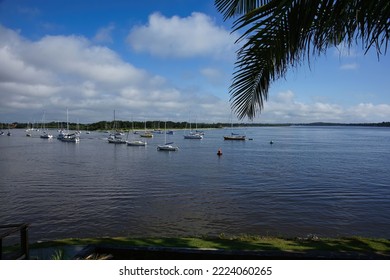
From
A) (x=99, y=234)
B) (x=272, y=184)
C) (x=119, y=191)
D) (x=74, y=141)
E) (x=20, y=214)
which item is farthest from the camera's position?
(x=74, y=141)

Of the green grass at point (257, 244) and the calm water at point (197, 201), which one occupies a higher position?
the green grass at point (257, 244)

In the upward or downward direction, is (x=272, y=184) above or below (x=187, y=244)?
below

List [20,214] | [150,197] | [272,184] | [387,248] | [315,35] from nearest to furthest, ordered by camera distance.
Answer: [315,35] → [387,248] → [20,214] → [150,197] → [272,184]

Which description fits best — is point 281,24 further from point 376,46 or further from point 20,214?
point 20,214

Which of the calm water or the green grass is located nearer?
the green grass

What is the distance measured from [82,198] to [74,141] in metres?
85.8

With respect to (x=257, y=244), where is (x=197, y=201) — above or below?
below

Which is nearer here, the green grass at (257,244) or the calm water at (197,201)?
the green grass at (257,244)

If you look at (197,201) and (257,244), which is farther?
(197,201)

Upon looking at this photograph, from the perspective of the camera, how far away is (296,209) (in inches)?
959

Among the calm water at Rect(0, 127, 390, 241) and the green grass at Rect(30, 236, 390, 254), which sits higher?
the green grass at Rect(30, 236, 390, 254)

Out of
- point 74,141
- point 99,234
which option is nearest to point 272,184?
point 99,234

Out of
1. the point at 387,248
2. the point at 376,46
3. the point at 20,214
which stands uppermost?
the point at 376,46

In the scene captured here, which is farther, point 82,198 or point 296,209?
point 82,198
